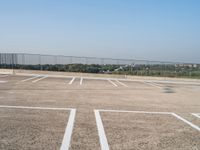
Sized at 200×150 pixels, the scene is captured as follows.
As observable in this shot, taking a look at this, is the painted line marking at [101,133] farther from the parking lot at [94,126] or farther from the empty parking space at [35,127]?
the empty parking space at [35,127]

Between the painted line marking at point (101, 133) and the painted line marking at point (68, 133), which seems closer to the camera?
the painted line marking at point (68, 133)

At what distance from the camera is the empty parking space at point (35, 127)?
4.22m

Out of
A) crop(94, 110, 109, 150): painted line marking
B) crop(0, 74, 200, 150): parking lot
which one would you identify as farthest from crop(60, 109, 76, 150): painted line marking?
crop(94, 110, 109, 150): painted line marking

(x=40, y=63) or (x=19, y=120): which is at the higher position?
(x=40, y=63)

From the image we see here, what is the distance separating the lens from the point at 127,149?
13.8 ft

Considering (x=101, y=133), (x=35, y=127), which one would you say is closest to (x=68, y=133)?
(x=101, y=133)

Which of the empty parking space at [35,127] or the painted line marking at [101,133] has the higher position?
the empty parking space at [35,127]

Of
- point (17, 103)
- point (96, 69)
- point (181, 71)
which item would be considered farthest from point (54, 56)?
point (17, 103)

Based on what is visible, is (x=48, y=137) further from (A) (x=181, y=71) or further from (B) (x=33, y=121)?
(A) (x=181, y=71)

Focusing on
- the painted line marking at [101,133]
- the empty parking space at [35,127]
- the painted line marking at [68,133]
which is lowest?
the painted line marking at [101,133]

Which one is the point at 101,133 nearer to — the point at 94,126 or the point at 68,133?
the point at 94,126

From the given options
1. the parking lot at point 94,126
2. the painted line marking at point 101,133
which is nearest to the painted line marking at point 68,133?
the parking lot at point 94,126

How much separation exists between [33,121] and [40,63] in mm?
19169

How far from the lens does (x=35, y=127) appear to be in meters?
5.21
